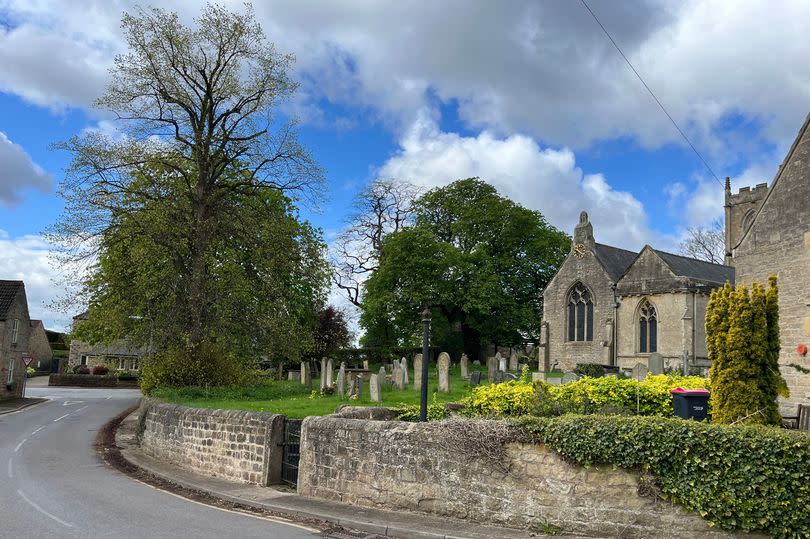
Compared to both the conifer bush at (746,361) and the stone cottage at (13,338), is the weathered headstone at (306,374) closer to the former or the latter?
the conifer bush at (746,361)

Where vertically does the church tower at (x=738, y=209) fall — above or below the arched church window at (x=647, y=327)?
above

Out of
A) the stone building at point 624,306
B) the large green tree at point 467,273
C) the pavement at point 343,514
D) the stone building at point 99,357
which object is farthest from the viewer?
the stone building at point 99,357

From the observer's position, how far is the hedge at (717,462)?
283 inches

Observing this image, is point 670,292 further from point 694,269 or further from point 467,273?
point 467,273

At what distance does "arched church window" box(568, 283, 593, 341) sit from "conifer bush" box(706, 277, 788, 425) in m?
29.7

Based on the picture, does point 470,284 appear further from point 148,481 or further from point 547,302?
point 148,481

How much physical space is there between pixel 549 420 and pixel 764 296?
4.58 meters

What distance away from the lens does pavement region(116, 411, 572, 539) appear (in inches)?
347

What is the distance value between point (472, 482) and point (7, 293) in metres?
38.3

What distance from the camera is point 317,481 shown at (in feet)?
37.3

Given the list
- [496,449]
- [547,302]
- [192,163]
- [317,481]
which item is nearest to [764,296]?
[496,449]

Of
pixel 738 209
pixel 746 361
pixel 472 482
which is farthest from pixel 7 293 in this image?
pixel 738 209

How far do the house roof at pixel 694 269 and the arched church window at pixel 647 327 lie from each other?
8.21ft

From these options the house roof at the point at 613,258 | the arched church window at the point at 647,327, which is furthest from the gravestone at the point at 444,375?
the house roof at the point at 613,258
